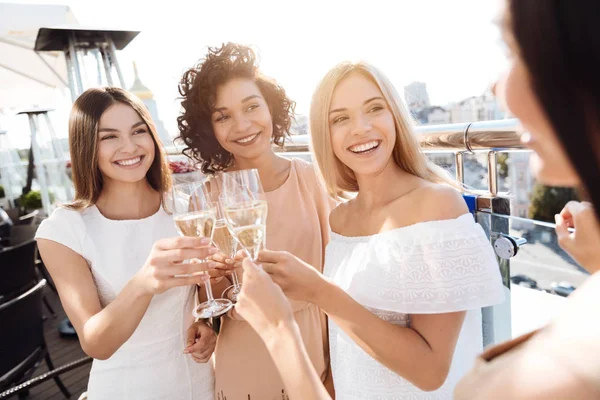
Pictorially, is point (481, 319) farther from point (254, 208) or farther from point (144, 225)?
point (144, 225)

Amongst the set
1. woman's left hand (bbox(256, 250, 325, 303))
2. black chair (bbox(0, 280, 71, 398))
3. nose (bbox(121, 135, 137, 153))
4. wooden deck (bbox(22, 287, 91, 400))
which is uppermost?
nose (bbox(121, 135, 137, 153))

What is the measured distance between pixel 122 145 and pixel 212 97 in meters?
0.47

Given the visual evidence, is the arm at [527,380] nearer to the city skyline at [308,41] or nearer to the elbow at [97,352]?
the city skyline at [308,41]

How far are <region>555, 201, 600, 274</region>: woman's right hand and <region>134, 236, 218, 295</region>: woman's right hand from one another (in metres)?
0.97

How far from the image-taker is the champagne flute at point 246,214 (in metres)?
1.20

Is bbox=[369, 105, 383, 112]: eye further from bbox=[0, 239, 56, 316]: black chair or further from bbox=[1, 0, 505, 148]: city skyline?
bbox=[0, 239, 56, 316]: black chair

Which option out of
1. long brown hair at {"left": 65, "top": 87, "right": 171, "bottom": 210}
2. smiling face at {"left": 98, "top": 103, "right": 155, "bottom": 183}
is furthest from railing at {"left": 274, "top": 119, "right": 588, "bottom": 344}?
long brown hair at {"left": 65, "top": 87, "right": 171, "bottom": 210}

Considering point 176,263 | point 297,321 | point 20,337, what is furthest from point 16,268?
point 176,263

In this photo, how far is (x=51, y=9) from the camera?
518 cm

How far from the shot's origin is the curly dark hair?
209 cm

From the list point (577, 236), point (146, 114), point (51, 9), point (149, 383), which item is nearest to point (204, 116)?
point (146, 114)

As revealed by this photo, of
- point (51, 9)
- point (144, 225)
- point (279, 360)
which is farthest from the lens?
point (51, 9)

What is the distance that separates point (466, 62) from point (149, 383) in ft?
6.74

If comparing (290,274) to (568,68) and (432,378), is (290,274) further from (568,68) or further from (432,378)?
(568,68)
